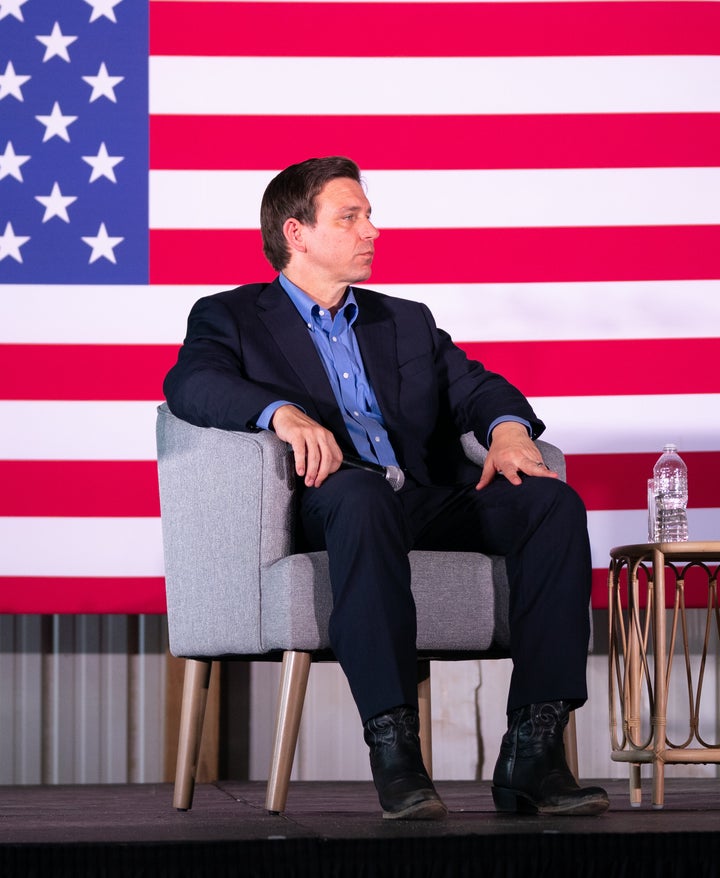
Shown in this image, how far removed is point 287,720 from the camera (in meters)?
2.00

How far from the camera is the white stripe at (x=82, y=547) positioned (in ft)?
10.3

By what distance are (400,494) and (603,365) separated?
3.76ft

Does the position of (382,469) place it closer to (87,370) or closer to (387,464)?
(387,464)

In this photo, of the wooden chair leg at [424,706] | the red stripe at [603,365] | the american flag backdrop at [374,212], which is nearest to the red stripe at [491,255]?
the american flag backdrop at [374,212]

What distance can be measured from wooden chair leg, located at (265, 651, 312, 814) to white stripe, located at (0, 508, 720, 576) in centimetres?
122

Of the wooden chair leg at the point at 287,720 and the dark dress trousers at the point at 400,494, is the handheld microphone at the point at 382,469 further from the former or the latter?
the wooden chair leg at the point at 287,720

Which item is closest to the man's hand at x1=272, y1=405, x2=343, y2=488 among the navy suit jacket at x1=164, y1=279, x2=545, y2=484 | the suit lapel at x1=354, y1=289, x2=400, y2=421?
the navy suit jacket at x1=164, y1=279, x2=545, y2=484

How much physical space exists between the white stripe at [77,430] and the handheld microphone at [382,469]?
1062 mm

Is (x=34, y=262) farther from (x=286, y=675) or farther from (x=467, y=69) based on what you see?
(x=286, y=675)

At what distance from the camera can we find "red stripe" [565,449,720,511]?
3209mm

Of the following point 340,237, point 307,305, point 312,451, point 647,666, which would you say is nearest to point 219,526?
point 312,451

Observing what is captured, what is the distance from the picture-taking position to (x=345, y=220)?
2.47m

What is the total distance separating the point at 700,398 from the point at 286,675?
166 centimetres

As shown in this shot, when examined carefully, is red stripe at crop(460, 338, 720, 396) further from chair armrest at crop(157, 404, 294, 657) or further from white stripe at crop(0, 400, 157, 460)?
chair armrest at crop(157, 404, 294, 657)
